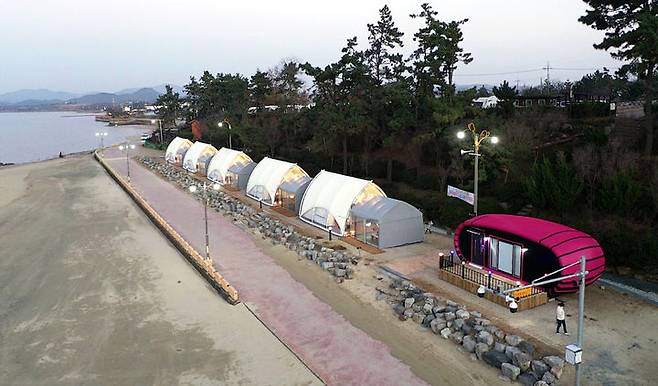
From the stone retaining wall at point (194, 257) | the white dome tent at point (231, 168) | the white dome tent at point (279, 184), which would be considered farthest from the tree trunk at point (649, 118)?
the white dome tent at point (231, 168)

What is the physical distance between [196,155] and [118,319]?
4358 cm

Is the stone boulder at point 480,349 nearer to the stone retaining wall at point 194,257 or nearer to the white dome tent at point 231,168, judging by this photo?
the stone retaining wall at point 194,257

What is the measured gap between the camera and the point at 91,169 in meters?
69.1

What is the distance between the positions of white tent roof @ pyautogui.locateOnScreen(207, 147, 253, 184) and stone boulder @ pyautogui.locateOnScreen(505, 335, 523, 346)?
37635 mm

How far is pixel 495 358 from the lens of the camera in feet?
49.1

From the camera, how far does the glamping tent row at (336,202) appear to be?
89.7 feet

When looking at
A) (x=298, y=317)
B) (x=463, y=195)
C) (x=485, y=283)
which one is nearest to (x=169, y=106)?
(x=463, y=195)

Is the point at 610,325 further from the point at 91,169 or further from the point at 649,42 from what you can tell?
the point at 91,169

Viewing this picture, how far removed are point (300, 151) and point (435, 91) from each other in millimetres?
20782

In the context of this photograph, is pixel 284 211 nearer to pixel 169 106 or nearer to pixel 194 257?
pixel 194 257

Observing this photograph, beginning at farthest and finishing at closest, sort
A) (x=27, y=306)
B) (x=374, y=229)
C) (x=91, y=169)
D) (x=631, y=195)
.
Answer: (x=91, y=169)
(x=374, y=229)
(x=631, y=195)
(x=27, y=306)

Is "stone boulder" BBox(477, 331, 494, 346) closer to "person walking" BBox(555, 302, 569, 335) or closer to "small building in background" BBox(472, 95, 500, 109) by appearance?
"person walking" BBox(555, 302, 569, 335)

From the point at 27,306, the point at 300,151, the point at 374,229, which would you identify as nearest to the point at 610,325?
the point at 374,229

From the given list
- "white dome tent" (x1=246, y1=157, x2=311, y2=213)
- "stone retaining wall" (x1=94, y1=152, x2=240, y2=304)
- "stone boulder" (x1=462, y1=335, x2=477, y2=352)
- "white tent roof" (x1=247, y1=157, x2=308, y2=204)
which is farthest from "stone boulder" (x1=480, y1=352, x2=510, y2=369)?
"white tent roof" (x1=247, y1=157, x2=308, y2=204)
